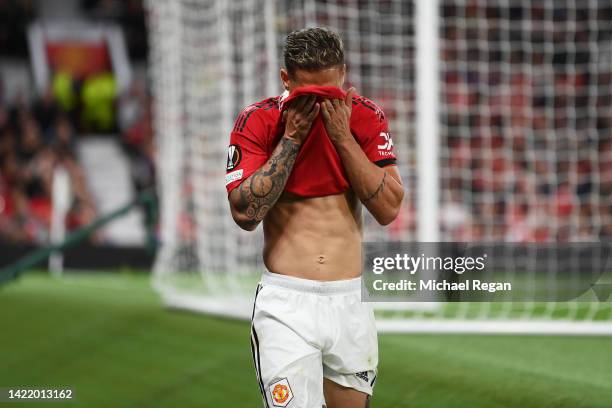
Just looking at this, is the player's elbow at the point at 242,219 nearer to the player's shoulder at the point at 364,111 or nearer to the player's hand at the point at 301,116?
the player's hand at the point at 301,116

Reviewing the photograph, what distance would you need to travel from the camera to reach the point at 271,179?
2.28 m

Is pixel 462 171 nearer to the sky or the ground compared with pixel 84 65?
nearer to the ground

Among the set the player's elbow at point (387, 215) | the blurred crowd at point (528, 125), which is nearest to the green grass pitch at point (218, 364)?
the player's elbow at point (387, 215)

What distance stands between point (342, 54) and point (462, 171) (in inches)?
264

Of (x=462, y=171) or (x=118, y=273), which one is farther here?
(x=118, y=273)

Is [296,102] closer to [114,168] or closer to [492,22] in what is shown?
[492,22]

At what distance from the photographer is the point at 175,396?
434 centimetres

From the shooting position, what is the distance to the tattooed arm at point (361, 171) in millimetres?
2230

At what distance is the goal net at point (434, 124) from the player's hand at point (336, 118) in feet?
10.9

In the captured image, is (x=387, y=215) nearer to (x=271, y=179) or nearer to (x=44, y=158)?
(x=271, y=179)

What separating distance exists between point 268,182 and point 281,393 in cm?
57

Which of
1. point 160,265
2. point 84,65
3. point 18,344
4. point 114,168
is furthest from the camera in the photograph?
point 84,65

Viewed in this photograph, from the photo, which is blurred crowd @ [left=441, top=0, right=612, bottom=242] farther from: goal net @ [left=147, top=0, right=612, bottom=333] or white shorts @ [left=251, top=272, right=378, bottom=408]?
white shorts @ [left=251, top=272, right=378, bottom=408]

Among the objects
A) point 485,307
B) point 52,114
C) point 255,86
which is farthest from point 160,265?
point 52,114
